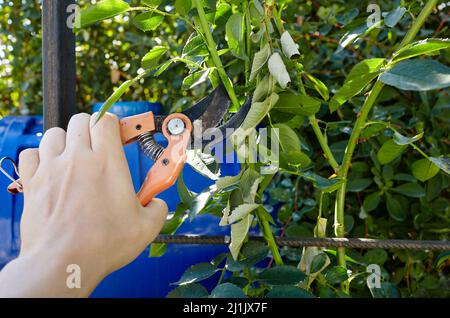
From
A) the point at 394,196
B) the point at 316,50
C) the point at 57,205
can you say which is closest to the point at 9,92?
the point at 316,50

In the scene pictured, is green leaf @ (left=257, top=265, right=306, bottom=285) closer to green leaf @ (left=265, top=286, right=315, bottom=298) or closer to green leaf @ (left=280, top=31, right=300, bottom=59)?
green leaf @ (left=265, top=286, right=315, bottom=298)

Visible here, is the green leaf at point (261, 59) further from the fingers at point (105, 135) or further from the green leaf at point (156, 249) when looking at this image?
the green leaf at point (156, 249)

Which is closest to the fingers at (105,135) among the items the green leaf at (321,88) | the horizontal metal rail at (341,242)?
the horizontal metal rail at (341,242)

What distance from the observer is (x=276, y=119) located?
81 cm

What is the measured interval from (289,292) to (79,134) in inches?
11.7

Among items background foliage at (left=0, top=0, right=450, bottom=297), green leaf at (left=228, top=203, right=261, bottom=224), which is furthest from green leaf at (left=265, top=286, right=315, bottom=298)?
green leaf at (left=228, top=203, right=261, bottom=224)

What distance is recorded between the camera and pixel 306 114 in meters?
0.75

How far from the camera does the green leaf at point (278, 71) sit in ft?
2.02

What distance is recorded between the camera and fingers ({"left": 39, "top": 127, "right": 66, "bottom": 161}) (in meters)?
0.61

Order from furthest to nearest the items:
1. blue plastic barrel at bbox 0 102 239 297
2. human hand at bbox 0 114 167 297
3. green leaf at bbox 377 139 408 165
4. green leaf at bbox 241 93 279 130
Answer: blue plastic barrel at bbox 0 102 239 297, green leaf at bbox 377 139 408 165, green leaf at bbox 241 93 279 130, human hand at bbox 0 114 167 297

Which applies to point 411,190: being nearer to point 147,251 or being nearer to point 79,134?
point 147,251

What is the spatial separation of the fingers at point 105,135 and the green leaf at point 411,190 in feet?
2.50

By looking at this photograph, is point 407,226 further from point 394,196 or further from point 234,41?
point 234,41
